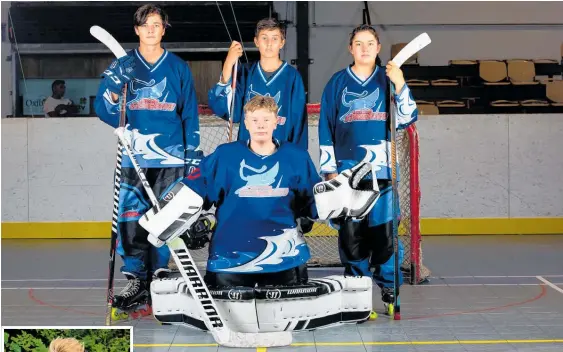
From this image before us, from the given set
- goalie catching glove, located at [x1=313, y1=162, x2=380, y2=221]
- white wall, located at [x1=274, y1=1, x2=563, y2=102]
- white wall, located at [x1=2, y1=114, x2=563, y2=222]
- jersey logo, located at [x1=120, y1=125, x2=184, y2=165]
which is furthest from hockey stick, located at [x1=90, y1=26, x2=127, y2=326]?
white wall, located at [x1=274, y1=1, x2=563, y2=102]

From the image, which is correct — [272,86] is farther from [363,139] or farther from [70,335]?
[70,335]

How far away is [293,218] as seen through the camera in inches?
178

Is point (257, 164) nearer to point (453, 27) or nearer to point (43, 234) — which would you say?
point (43, 234)

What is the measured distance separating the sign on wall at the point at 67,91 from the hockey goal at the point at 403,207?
4694mm

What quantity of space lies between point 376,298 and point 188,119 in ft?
4.97

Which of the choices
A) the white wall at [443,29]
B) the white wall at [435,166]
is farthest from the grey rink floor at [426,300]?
the white wall at [443,29]

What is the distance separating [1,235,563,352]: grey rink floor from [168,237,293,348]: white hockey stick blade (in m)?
0.05

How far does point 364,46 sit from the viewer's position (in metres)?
5.04

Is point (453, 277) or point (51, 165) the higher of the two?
point (51, 165)

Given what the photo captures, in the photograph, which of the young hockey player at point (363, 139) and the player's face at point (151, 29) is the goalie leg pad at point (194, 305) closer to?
the young hockey player at point (363, 139)

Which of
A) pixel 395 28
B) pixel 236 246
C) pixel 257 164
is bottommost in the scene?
pixel 236 246

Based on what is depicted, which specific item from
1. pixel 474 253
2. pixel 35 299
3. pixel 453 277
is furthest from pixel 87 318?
pixel 474 253

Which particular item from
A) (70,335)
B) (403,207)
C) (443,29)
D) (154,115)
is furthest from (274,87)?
(443,29)

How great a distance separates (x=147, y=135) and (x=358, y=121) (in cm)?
109
